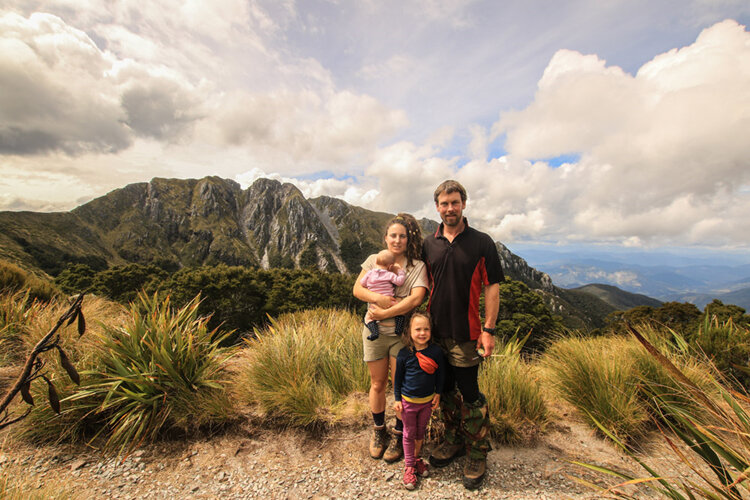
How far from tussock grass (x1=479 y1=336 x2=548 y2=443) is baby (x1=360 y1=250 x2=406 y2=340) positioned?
62.1 inches

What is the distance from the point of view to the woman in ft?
9.70

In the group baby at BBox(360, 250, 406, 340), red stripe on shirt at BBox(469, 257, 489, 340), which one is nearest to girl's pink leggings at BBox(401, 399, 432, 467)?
baby at BBox(360, 250, 406, 340)

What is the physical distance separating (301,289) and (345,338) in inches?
1161

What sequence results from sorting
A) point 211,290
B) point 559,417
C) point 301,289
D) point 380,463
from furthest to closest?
point 301,289 → point 211,290 → point 559,417 → point 380,463

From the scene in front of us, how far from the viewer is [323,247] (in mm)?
136625

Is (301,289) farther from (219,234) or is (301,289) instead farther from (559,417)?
(219,234)

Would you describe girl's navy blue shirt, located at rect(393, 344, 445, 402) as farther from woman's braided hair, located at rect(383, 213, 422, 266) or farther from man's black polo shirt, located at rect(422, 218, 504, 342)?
woman's braided hair, located at rect(383, 213, 422, 266)

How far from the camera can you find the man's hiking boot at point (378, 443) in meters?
3.15

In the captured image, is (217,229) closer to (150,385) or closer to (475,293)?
(150,385)

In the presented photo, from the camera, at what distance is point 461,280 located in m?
2.98

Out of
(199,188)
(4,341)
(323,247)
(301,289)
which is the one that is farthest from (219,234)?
(4,341)

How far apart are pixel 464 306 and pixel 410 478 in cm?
165

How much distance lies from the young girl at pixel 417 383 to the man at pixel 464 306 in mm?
192

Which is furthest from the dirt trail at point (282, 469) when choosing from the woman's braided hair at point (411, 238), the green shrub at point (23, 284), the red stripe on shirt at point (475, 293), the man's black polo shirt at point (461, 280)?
the green shrub at point (23, 284)
